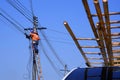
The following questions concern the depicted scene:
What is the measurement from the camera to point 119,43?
819cm

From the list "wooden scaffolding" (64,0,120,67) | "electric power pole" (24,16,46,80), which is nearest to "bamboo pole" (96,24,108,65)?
"wooden scaffolding" (64,0,120,67)

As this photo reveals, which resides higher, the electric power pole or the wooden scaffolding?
the electric power pole

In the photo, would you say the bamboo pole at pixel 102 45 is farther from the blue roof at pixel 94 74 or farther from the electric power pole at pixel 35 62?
the electric power pole at pixel 35 62

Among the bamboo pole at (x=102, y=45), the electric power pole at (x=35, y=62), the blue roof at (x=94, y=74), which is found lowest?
the blue roof at (x=94, y=74)

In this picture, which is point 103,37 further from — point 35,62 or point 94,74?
point 35,62

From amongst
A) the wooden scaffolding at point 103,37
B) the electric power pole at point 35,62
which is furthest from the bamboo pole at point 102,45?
the electric power pole at point 35,62

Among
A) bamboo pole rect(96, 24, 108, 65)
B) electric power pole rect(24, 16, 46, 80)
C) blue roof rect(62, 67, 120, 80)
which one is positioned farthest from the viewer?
electric power pole rect(24, 16, 46, 80)

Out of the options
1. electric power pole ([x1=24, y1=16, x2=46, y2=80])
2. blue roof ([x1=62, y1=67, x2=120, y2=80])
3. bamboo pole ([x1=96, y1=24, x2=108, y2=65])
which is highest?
electric power pole ([x1=24, y1=16, x2=46, y2=80])

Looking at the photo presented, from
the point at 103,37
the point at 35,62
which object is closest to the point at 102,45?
the point at 103,37

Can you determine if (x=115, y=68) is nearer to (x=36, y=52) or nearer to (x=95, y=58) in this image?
(x=95, y=58)

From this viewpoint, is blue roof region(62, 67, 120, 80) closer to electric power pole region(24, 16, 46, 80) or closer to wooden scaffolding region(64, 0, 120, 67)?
wooden scaffolding region(64, 0, 120, 67)

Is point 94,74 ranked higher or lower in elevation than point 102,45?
lower

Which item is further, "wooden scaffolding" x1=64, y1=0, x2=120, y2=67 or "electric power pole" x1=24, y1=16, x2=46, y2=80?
"electric power pole" x1=24, y1=16, x2=46, y2=80

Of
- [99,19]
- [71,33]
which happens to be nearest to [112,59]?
[71,33]
